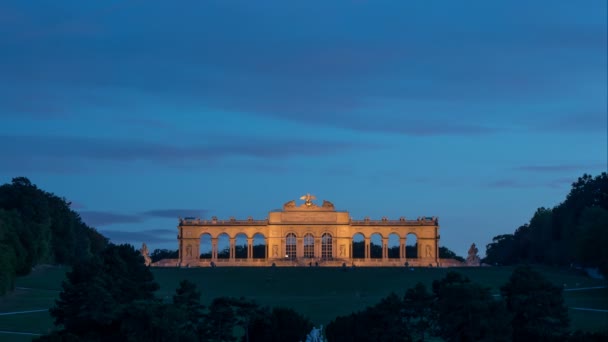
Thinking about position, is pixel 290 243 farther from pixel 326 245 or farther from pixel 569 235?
pixel 569 235

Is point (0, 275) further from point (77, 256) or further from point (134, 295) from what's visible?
point (77, 256)

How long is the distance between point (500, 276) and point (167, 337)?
159 ft

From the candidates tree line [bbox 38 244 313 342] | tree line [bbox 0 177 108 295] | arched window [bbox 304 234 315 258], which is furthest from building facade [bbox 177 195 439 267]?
tree line [bbox 38 244 313 342]

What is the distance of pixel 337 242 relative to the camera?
127 meters

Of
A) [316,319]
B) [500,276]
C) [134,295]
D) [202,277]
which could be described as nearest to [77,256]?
[202,277]

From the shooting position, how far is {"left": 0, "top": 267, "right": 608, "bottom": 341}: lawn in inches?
2931

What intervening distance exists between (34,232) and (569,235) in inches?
1689

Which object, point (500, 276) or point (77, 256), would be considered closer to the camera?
point (500, 276)

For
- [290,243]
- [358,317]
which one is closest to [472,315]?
[358,317]

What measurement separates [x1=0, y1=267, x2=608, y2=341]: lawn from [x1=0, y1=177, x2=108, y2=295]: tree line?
198 cm

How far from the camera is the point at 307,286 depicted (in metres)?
95.4

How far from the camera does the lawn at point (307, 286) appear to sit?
74438 millimetres

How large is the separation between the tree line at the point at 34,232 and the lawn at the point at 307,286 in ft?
6.49

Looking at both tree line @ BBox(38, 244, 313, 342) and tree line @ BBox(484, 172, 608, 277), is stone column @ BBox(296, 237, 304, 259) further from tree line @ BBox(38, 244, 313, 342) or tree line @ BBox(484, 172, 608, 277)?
tree line @ BBox(38, 244, 313, 342)
